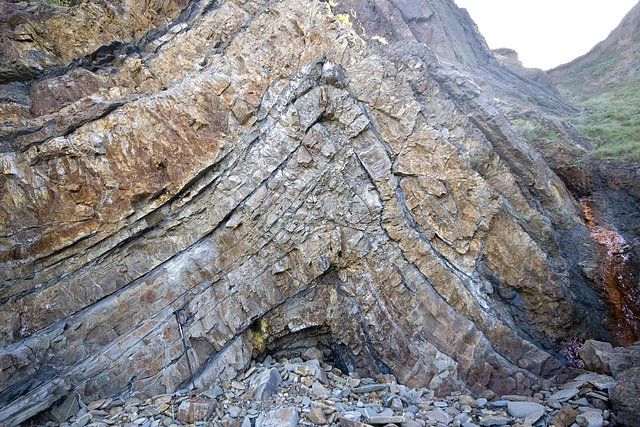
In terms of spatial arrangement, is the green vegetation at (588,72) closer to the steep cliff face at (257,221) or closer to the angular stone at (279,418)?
the steep cliff face at (257,221)

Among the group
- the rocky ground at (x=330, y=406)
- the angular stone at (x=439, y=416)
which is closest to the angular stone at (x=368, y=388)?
the rocky ground at (x=330, y=406)

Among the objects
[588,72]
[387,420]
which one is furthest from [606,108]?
[387,420]

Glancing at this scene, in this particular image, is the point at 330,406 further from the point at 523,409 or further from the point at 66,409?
the point at 66,409

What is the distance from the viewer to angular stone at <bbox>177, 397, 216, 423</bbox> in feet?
19.5

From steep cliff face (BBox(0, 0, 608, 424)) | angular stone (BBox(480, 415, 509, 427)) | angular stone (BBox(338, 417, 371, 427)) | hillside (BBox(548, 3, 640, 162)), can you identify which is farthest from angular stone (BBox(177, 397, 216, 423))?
hillside (BBox(548, 3, 640, 162))

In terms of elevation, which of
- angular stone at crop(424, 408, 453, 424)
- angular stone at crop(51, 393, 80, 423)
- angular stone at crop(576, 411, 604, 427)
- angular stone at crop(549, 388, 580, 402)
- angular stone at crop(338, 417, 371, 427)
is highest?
angular stone at crop(51, 393, 80, 423)

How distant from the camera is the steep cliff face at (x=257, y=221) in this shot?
6.70 metres

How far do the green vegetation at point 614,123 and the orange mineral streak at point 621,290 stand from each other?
4.20m

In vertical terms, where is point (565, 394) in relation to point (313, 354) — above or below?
below

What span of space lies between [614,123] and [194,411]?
18.5 m

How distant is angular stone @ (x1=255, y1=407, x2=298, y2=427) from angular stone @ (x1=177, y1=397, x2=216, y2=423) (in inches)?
37.7

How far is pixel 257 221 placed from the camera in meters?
7.55

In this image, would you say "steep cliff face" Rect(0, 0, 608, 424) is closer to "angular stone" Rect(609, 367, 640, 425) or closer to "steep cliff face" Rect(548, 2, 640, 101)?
"angular stone" Rect(609, 367, 640, 425)

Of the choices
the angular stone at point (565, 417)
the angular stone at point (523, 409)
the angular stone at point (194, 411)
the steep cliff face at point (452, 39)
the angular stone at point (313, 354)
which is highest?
the steep cliff face at point (452, 39)
